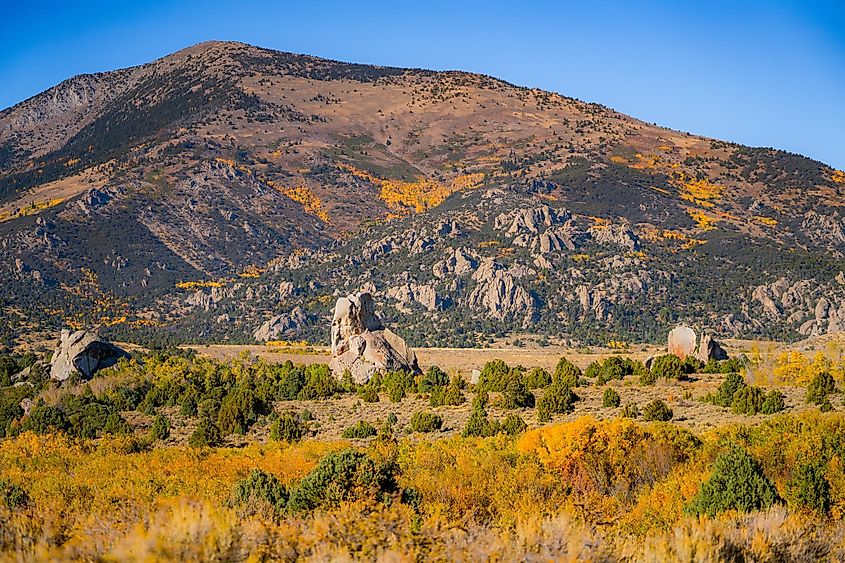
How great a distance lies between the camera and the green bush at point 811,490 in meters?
17.6

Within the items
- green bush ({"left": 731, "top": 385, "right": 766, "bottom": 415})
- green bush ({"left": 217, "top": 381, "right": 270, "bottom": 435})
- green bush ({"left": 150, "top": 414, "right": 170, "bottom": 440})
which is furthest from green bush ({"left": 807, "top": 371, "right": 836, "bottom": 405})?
green bush ({"left": 150, "top": 414, "right": 170, "bottom": 440})

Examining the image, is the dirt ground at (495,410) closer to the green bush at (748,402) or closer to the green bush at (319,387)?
the green bush at (748,402)

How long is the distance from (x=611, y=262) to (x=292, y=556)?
94.6 m

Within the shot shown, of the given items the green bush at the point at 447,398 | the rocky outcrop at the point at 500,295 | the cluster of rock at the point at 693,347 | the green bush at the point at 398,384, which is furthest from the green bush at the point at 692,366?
the rocky outcrop at the point at 500,295

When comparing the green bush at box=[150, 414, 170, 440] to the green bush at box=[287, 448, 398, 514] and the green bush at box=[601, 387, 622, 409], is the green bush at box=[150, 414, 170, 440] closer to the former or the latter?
the green bush at box=[287, 448, 398, 514]

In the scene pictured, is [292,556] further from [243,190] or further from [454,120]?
[454,120]

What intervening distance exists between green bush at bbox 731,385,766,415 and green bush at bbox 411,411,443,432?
1224cm

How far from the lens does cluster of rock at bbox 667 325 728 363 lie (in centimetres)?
4812

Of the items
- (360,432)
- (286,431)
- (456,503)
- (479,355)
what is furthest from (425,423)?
(479,355)

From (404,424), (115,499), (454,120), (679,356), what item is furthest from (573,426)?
(454,120)

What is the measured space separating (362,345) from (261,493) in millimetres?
30054

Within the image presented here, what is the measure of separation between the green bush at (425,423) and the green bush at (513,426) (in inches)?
129

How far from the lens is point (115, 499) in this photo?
53.2 feet

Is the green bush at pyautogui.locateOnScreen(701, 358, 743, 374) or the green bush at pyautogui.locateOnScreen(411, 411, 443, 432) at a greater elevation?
the green bush at pyautogui.locateOnScreen(701, 358, 743, 374)
